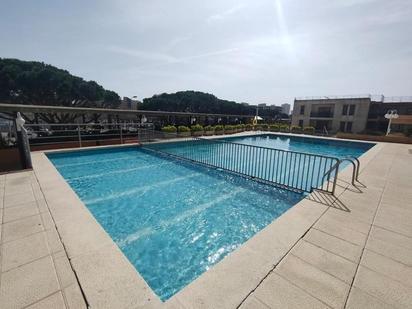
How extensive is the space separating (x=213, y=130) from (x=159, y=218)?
1353cm

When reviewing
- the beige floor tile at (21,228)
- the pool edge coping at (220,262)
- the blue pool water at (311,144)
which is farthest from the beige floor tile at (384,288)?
the blue pool water at (311,144)

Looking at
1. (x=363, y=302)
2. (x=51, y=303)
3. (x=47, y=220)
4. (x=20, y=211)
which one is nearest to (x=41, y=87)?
(x=20, y=211)

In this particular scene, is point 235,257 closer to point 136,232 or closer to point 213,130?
point 136,232

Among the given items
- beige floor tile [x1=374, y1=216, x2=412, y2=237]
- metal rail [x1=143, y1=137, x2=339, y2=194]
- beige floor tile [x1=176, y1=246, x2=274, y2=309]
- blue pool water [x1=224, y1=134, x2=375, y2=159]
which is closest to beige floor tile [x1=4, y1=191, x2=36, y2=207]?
beige floor tile [x1=176, y1=246, x2=274, y2=309]

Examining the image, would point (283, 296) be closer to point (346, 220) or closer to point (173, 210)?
point (346, 220)

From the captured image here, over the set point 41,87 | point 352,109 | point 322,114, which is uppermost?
point 41,87

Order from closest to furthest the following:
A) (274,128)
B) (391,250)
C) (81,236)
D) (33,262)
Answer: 1. (33,262)
2. (391,250)
3. (81,236)
4. (274,128)

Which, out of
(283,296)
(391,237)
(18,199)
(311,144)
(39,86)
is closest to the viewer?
(283,296)

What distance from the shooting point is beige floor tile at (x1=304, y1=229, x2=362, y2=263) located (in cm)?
254

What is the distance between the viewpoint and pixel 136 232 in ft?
12.5

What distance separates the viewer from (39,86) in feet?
67.7

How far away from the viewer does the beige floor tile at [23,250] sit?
2.30m

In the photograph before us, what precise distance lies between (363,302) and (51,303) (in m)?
2.84

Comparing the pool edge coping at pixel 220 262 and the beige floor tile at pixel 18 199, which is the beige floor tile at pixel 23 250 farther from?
the beige floor tile at pixel 18 199
